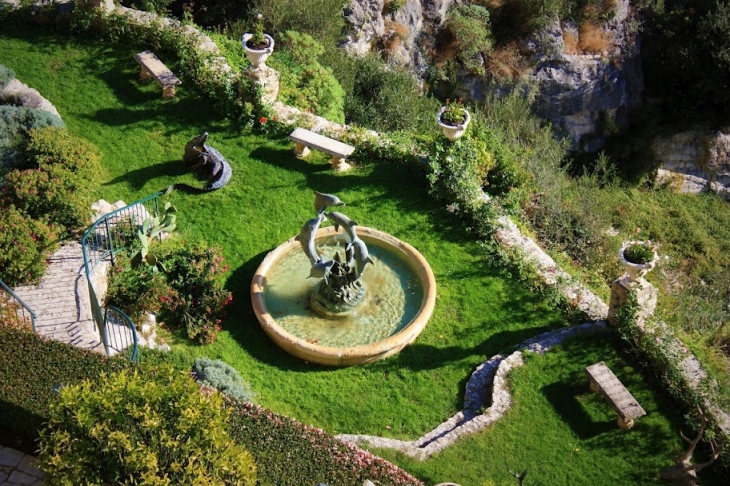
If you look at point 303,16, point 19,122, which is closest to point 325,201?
point 19,122

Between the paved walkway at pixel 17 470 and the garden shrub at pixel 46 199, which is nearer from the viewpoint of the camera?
the paved walkway at pixel 17 470

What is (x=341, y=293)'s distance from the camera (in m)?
13.3

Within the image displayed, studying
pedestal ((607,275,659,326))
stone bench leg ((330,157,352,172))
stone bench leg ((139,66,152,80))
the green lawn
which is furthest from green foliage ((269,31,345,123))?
pedestal ((607,275,659,326))

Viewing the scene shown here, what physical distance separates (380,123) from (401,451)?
10.8 metres

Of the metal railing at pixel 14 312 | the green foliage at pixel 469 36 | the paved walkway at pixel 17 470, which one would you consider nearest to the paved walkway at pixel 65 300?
the metal railing at pixel 14 312

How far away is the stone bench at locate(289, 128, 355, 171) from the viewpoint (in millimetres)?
16062

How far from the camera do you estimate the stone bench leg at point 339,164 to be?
1630 cm

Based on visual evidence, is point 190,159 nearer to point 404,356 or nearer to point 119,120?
point 119,120

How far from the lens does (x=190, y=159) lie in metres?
16.2

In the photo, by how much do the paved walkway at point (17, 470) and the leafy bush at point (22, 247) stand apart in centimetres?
305

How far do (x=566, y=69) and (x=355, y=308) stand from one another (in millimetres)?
13935

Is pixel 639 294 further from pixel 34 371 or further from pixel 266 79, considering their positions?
pixel 34 371

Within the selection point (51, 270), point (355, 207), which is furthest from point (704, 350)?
point (51, 270)

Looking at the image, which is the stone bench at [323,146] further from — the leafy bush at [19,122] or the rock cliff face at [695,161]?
the rock cliff face at [695,161]
